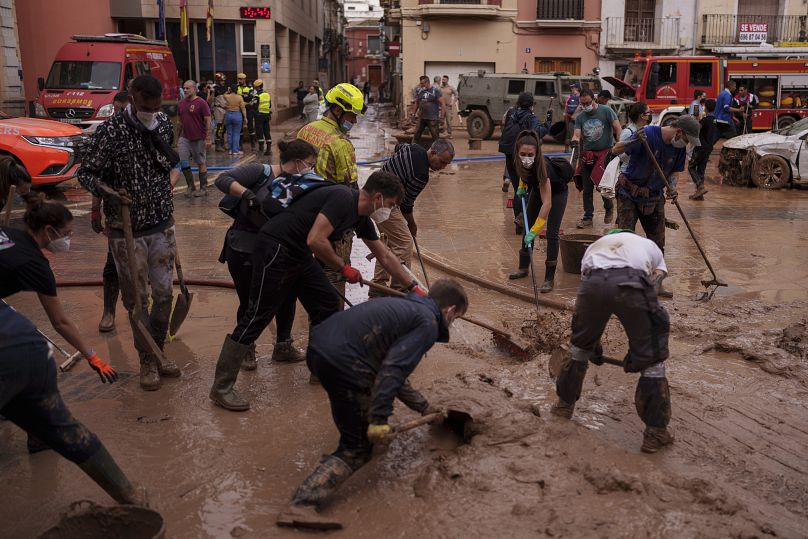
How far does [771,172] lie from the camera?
48.5ft

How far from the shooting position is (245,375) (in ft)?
18.7

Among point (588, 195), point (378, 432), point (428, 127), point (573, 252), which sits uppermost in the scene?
point (428, 127)

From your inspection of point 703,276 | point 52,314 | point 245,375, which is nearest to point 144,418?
point 245,375

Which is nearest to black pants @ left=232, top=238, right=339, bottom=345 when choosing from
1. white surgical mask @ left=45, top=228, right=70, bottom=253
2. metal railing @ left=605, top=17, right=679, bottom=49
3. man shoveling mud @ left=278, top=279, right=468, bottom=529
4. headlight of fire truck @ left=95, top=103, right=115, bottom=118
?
man shoveling mud @ left=278, top=279, right=468, bottom=529

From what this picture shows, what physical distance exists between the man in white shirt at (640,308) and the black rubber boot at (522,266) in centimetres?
352

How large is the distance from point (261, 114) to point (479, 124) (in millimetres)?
7790

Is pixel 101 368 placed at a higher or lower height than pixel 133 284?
lower

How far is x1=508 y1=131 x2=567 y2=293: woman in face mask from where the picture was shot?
24.7ft

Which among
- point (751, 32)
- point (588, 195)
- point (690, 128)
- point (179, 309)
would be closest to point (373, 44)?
point (751, 32)

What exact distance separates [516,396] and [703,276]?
393 cm

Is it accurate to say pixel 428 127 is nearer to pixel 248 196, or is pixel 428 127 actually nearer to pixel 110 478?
pixel 248 196

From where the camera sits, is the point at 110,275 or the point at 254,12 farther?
the point at 254,12

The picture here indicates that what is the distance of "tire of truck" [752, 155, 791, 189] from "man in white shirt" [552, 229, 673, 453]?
11.6 metres

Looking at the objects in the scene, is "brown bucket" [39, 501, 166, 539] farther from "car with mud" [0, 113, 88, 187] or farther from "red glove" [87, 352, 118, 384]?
"car with mud" [0, 113, 88, 187]
